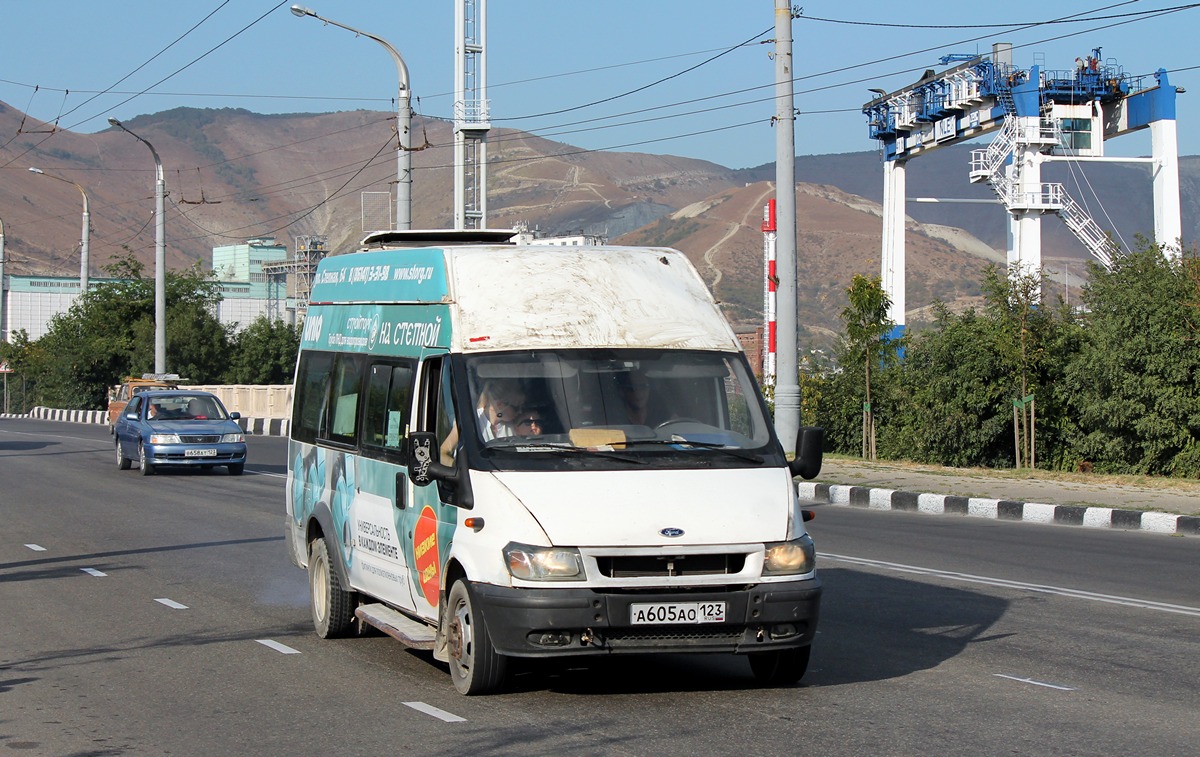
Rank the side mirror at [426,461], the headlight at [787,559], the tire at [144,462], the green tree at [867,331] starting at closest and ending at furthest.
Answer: the headlight at [787,559], the side mirror at [426,461], the tire at [144,462], the green tree at [867,331]

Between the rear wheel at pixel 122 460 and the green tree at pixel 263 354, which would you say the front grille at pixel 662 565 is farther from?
the green tree at pixel 263 354

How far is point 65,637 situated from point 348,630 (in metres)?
1.84

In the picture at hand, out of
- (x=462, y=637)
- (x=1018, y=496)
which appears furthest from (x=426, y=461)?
(x=1018, y=496)

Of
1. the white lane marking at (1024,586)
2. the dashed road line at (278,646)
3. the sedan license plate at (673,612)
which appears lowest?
the dashed road line at (278,646)

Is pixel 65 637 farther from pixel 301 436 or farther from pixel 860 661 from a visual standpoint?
pixel 860 661

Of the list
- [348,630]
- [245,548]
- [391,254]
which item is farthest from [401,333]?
[245,548]

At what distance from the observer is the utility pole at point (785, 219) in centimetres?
2139

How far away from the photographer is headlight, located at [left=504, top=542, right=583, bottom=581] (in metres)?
6.49

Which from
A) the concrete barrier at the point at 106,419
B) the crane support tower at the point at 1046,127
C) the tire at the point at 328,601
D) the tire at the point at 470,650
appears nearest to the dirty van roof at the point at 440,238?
the tire at the point at 328,601

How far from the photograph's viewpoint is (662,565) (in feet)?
21.6

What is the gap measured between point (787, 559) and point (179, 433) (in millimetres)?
19943

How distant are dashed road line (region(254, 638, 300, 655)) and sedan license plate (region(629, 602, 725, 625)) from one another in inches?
113

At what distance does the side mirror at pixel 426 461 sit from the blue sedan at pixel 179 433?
737 inches

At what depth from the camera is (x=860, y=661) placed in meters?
8.00
